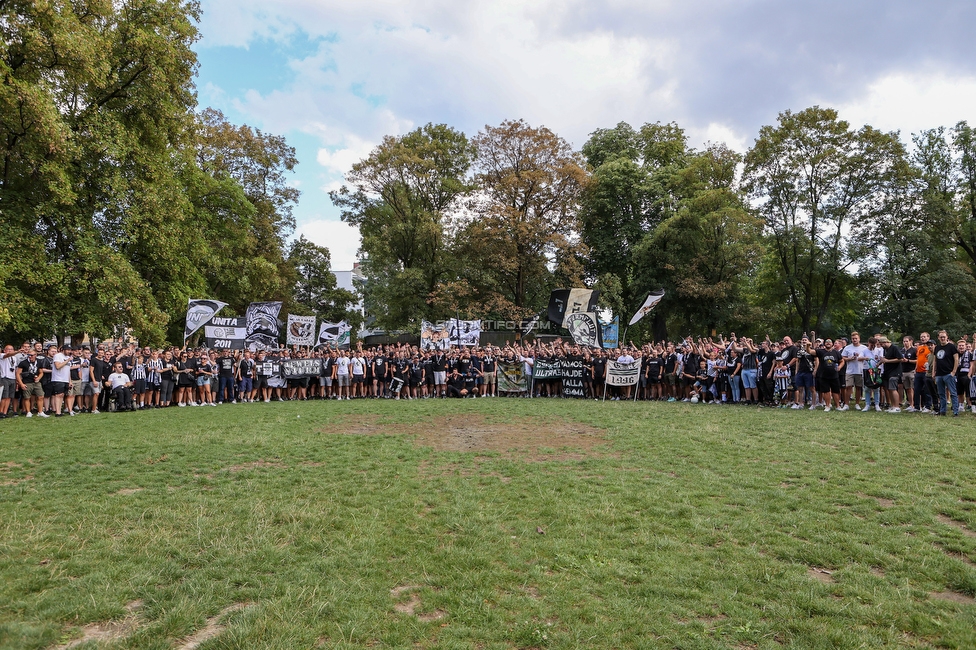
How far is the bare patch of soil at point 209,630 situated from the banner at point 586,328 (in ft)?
61.2

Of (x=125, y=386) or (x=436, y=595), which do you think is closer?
(x=436, y=595)

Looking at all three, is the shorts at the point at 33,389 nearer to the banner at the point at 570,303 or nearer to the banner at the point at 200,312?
the banner at the point at 200,312

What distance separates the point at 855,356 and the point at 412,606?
14902mm

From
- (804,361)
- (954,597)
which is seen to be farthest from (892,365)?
(954,597)

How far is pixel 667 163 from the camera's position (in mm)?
41750

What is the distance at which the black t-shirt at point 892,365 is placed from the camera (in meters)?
14.5

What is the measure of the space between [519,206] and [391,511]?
101 ft

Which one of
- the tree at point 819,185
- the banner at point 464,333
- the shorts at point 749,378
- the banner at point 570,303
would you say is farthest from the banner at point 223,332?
the tree at point 819,185

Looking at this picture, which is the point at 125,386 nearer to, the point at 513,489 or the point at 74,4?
the point at 74,4

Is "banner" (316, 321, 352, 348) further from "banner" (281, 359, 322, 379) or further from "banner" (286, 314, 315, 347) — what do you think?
"banner" (281, 359, 322, 379)

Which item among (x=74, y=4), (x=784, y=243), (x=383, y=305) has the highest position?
(x=74, y=4)

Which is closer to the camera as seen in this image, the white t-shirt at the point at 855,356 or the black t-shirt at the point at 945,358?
the black t-shirt at the point at 945,358

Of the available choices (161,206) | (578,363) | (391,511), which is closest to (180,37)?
(161,206)

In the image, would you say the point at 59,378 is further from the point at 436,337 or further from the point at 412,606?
the point at 412,606
